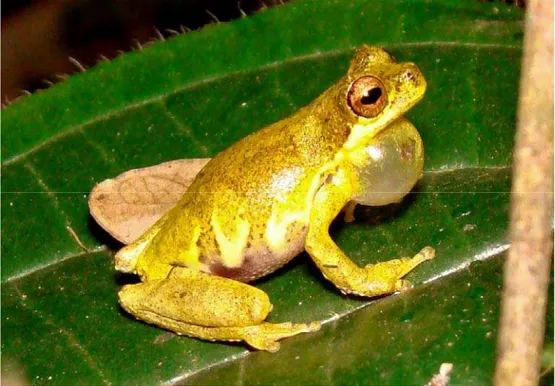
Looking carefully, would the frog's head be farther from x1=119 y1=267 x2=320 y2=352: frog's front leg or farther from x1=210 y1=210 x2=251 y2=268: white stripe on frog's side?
x1=119 y1=267 x2=320 y2=352: frog's front leg

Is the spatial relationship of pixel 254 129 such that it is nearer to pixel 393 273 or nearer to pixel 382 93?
pixel 382 93

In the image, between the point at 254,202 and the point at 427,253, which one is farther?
the point at 254,202

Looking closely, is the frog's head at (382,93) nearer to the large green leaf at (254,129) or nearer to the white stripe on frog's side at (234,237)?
the large green leaf at (254,129)

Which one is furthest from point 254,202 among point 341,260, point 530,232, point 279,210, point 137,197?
point 530,232

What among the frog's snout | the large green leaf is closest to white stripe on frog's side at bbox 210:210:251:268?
the large green leaf

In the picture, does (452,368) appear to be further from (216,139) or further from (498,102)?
(216,139)
